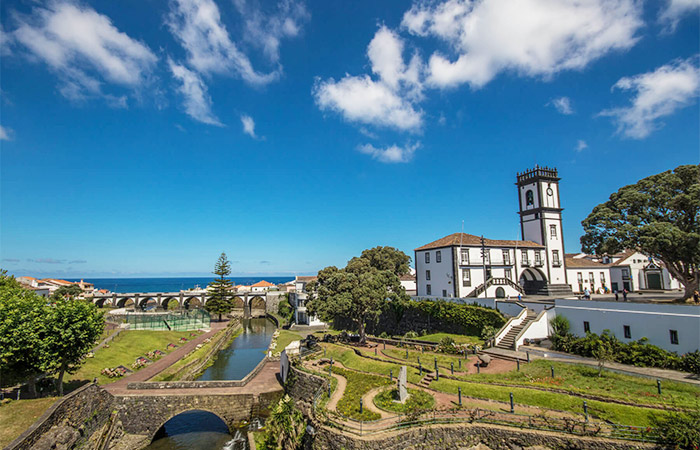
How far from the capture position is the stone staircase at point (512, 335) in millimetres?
27998

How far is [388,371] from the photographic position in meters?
24.8

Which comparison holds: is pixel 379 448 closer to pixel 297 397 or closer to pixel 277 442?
pixel 277 442

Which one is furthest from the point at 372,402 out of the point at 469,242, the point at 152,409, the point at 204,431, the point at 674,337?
the point at 469,242

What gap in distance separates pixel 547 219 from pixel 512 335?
2075 cm

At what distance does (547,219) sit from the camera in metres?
43.3

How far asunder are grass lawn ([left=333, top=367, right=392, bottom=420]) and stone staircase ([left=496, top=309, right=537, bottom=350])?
11449mm

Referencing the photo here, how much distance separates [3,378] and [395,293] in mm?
33292

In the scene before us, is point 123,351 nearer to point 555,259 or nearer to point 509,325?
point 509,325

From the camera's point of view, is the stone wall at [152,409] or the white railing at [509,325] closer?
the stone wall at [152,409]

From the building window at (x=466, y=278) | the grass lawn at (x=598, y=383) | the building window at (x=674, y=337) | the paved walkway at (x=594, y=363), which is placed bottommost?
the grass lawn at (x=598, y=383)

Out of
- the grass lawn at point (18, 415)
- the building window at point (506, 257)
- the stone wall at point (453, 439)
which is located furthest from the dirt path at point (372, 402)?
the building window at point (506, 257)

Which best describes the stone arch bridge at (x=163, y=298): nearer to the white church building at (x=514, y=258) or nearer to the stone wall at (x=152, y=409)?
the white church building at (x=514, y=258)

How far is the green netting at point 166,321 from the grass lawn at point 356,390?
3664 centimetres

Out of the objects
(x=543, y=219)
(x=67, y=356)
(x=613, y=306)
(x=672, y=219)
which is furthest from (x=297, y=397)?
(x=543, y=219)
